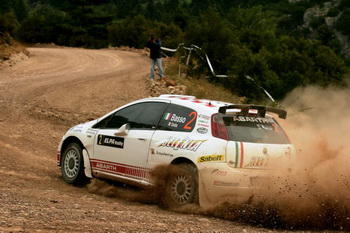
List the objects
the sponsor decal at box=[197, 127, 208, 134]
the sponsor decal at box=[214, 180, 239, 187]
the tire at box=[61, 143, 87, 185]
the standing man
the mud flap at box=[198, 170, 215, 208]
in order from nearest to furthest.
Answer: the sponsor decal at box=[214, 180, 239, 187]
the mud flap at box=[198, 170, 215, 208]
the sponsor decal at box=[197, 127, 208, 134]
the tire at box=[61, 143, 87, 185]
the standing man

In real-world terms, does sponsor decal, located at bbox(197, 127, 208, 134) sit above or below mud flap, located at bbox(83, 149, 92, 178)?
above

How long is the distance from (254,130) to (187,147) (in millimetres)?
1014

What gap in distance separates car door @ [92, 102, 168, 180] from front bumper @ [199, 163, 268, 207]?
1195 mm

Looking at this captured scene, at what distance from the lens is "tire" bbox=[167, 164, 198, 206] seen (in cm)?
745

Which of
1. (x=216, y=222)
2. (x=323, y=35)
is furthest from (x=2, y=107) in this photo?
(x=323, y=35)

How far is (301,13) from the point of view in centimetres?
15450

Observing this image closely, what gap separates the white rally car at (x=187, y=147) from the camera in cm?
732

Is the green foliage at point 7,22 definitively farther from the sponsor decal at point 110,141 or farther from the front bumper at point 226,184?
the front bumper at point 226,184

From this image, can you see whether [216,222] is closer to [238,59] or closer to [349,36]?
[238,59]

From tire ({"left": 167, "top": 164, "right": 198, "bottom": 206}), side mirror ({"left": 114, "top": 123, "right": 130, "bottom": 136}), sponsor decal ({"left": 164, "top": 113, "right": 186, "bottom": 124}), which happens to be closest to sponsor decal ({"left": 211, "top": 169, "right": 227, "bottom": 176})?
tire ({"left": 167, "top": 164, "right": 198, "bottom": 206})

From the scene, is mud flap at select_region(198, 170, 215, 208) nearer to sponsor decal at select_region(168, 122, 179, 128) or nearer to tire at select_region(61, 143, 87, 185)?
sponsor decal at select_region(168, 122, 179, 128)

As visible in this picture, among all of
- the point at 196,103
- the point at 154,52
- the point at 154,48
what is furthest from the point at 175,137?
the point at 154,48

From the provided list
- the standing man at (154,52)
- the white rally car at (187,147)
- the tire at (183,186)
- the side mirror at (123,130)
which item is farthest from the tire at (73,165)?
the standing man at (154,52)

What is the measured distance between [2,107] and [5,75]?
24.1 ft
